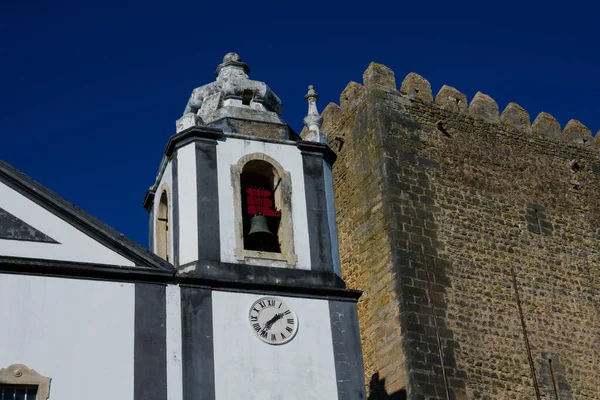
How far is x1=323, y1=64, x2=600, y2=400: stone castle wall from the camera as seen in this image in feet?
71.6

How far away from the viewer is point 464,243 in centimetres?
2330

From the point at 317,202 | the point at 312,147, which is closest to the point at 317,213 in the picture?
the point at 317,202

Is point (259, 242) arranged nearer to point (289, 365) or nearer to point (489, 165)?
point (289, 365)

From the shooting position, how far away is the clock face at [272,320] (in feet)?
49.0

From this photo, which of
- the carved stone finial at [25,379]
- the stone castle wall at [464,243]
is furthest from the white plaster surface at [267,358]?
the stone castle wall at [464,243]

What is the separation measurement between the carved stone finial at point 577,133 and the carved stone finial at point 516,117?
1.13m

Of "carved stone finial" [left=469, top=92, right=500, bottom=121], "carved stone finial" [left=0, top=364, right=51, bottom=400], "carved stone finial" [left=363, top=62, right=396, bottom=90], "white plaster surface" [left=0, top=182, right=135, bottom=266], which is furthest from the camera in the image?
"carved stone finial" [left=469, top=92, right=500, bottom=121]

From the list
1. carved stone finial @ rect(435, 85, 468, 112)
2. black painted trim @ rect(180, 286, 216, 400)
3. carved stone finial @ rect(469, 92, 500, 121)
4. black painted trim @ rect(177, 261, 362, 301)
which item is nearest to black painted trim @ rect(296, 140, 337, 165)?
black painted trim @ rect(177, 261, 362, 301)

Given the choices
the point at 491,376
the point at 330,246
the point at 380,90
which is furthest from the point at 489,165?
the point at 330,246

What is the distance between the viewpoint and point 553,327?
23391mm

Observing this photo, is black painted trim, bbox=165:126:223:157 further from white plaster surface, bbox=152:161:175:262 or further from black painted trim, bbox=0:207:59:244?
black painted trim, bbox=0:207:59:244

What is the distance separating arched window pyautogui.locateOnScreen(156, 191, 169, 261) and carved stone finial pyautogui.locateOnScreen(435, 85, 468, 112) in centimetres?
907

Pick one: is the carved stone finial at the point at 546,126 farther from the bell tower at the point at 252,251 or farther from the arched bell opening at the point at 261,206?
the arched bell opening at the point at 261,206

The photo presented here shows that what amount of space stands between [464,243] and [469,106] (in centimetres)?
352
